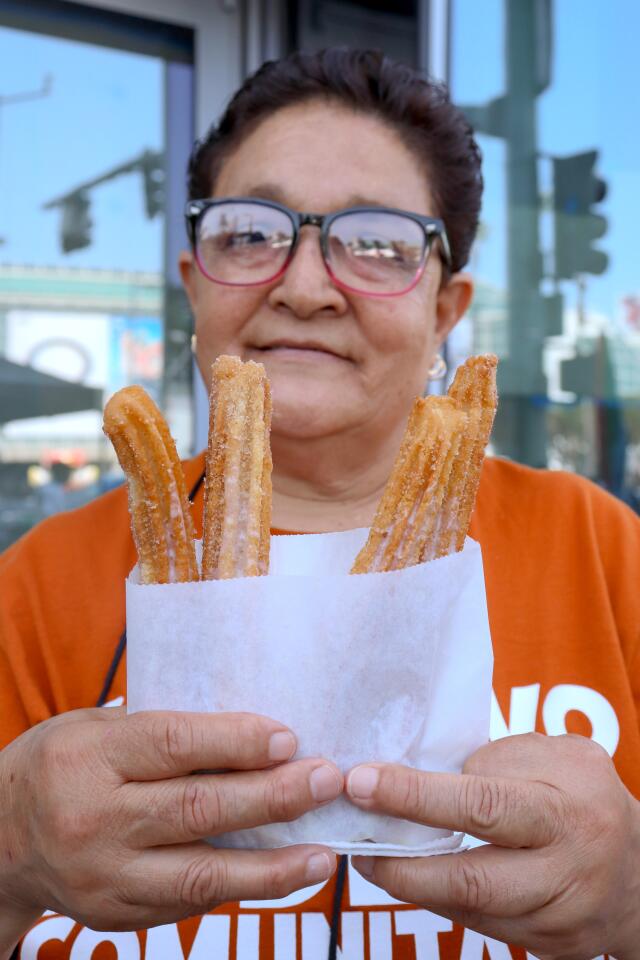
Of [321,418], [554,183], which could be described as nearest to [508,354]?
[554,183]

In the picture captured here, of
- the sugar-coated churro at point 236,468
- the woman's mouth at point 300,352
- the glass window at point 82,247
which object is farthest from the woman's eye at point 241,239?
the glass window at point 82,247

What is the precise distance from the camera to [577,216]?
250cm

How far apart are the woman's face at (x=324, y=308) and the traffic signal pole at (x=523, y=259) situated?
4.33 ft

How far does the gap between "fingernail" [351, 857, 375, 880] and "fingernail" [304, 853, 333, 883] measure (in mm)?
64

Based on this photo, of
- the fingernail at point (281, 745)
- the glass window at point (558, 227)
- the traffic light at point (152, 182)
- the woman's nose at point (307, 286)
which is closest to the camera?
the fingernail at point (281, 745)

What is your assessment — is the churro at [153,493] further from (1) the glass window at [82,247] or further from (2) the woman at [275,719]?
(1) the glass window at [82,247]

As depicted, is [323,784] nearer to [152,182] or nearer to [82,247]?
[82,247]

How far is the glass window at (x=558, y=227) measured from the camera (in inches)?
93.1

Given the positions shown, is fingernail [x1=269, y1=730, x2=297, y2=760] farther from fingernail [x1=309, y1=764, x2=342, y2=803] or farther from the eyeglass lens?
the eyeglass lens

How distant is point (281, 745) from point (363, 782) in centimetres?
7

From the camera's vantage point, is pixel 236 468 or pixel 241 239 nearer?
pixel 236 468

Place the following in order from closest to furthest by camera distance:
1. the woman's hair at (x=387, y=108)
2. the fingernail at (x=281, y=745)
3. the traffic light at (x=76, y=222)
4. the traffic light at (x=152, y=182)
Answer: the fingernail at (x=281, y=745) < the woman's hair at (x=387, y=108) < the traffic light at (x=76, y=222) < the traffic light at (x=152, y=182)

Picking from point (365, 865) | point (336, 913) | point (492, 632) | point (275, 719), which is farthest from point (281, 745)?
point (492, 632)

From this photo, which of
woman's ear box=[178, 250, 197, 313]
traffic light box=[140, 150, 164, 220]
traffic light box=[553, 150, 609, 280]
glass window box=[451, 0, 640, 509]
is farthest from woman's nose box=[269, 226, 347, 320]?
traffic light box=[140, 150, 164, 220]
